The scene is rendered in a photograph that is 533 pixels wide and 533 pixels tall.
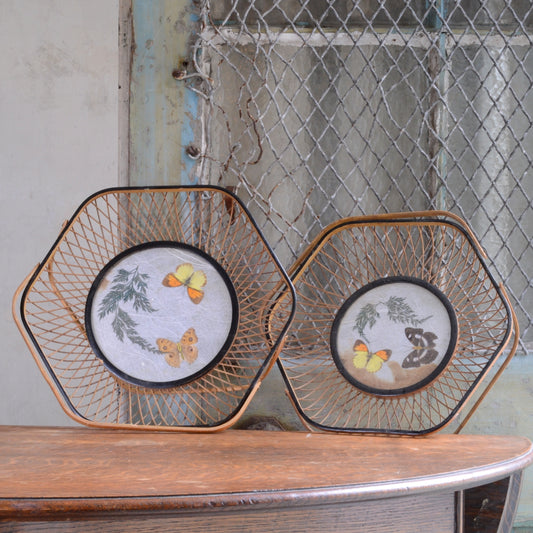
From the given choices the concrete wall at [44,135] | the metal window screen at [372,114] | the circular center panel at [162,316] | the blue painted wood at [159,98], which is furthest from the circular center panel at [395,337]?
the concrete wall at [44,135]

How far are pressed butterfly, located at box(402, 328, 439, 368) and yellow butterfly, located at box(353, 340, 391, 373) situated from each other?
4 cm

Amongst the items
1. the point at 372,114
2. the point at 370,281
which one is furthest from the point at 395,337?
the point at 372,114

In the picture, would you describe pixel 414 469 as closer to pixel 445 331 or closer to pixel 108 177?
pixel 445 331

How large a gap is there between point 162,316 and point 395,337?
458mm

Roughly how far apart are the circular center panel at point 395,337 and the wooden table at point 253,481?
4.8 inches

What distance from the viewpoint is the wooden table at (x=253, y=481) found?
756 millimetres

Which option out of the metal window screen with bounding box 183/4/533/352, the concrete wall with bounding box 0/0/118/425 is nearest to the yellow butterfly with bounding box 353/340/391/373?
the metal window screen with bounding box 183/4/533/352

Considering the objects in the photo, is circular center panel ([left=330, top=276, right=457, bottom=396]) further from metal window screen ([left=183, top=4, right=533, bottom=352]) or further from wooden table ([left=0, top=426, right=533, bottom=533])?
metal window screen ([left=183, top=4, right=533, bottom=352])

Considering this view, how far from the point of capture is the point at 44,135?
59.3 inches

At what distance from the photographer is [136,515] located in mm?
755

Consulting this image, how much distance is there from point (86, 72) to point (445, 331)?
102 cm

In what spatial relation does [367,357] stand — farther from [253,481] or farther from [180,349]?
[253,481]

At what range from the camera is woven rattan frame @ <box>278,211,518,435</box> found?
4.03ft

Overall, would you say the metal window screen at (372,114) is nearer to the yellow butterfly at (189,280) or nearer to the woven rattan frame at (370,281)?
the woven rattan frame at (370,281)
